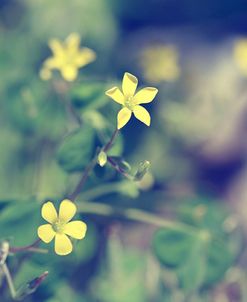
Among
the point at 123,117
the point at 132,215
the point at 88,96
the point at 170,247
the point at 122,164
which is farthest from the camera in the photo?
the point at 132,215

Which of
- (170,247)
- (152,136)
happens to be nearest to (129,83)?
(170,247)

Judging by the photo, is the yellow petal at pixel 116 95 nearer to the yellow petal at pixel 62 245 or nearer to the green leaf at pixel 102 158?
the green leaf at pixel 102 158

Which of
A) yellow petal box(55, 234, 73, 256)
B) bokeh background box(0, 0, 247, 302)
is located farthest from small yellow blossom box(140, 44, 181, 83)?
yellow petal box(55, 234, 73, 256)

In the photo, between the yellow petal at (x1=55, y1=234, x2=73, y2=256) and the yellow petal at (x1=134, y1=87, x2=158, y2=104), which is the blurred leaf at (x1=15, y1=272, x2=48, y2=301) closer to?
the yellow petal at (x1=55, y1=234, x2=73, y2=256)

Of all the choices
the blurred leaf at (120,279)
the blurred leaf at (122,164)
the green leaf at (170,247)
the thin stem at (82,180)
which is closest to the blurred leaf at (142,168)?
the blurred leaf at (122,164)

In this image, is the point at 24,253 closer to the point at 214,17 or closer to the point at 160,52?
the point at 160,52

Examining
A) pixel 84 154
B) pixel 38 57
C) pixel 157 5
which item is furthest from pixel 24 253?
pixel 157 5

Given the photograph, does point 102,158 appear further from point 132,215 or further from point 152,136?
point 152,136
